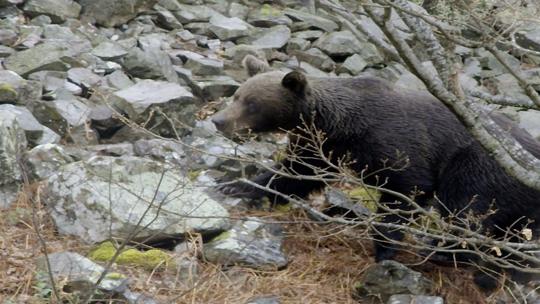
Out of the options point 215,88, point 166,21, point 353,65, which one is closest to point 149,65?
point 215,88

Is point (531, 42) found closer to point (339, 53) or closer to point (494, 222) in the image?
point (339, 53)

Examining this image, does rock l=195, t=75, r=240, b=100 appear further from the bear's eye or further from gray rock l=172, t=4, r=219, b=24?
the bear's eye

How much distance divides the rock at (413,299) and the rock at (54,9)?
5.72m

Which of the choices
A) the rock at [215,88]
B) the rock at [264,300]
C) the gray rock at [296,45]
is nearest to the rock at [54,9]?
the rock at [215,88]

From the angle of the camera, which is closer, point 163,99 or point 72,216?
point 72,216

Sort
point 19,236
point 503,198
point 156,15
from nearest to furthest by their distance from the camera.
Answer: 1. point 19,236
2. point 503,198
3. point 156,15

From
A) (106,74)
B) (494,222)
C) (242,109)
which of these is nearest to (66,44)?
(106,74)

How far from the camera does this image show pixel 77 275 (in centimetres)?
561

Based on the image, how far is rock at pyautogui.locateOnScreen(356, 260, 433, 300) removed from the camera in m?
6.56

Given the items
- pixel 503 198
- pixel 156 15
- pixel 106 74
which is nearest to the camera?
pixel 503 198

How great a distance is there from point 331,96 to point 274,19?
4.69 meters

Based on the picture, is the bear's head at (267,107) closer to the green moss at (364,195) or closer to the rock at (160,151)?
the rock at (160,151)

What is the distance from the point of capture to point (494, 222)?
23.2ft

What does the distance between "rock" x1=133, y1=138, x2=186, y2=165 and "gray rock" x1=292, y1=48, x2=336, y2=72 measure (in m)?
3.37
